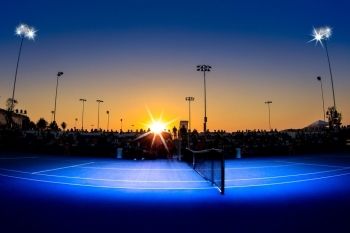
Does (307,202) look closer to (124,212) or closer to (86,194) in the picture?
(124,212)

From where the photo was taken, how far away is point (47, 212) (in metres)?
7.30

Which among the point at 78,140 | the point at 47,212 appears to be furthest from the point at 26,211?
the point at 78,140

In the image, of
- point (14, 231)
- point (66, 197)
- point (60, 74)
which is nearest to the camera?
point (14, 231)

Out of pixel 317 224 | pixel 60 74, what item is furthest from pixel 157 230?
pixel 60 74

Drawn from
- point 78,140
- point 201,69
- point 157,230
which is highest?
point 201,69

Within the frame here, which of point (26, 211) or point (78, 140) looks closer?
point (26, 211)

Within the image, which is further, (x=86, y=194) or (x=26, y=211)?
(x=86, y=194)

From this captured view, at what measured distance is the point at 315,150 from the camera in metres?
39.9

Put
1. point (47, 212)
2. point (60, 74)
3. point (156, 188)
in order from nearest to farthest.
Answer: point (47, 212)
point (156, 188)
point (60, 74)

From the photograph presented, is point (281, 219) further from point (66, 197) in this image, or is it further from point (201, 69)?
point (201, 69)

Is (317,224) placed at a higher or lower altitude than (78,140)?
lower

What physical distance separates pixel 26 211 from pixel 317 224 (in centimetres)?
711

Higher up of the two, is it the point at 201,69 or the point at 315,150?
the point at 201,69

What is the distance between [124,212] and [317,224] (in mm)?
4607
